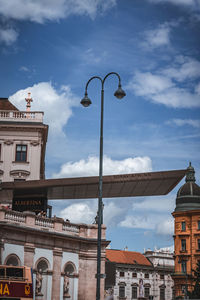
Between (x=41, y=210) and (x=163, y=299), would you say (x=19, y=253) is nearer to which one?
(x=41, y=210)

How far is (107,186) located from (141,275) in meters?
72.8

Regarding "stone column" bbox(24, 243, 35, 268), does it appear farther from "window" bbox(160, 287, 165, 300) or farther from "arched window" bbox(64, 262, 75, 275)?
"window" bbox(160, 287, 165, 300)

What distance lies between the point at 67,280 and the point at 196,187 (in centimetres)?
6608

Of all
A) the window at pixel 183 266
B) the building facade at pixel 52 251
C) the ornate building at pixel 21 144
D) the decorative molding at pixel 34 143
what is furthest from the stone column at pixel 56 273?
the window at pixel 183 266

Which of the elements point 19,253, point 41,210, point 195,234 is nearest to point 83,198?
point 41,210

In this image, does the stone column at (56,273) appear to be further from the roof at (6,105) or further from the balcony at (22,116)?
the roof at (6,105)

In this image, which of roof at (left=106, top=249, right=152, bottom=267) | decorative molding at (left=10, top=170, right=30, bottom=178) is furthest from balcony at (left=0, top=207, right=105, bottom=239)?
roof at (left=106, top=249, right=152, bottom=267)

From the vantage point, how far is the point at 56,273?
119 feet

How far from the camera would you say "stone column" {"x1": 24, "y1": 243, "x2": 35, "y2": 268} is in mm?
34375

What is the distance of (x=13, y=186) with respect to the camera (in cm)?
3978

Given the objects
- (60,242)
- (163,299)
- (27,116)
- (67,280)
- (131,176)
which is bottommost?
(163,299)

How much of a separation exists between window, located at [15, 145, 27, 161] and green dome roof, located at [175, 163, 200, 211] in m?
52.7

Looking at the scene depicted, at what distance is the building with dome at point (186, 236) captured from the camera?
279ft

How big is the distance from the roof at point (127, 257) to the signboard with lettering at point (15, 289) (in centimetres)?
7945
